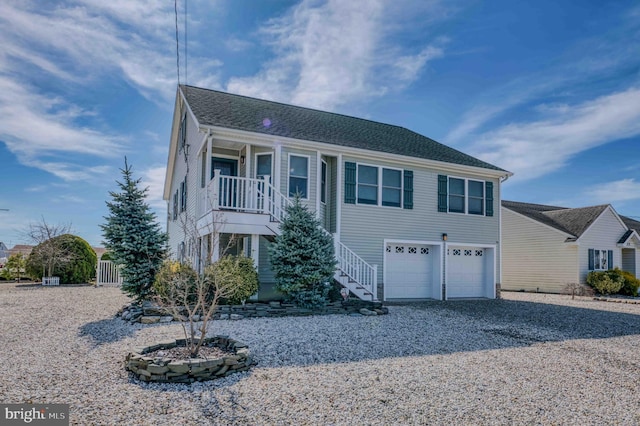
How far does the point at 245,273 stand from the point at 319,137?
17.4 feet

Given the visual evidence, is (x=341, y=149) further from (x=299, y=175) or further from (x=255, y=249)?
(x=255, y=249)

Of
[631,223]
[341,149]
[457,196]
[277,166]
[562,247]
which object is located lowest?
[562,247]

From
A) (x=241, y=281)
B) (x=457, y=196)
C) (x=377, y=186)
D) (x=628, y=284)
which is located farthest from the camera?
(x=628, y=284)

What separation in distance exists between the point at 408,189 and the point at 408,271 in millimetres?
2897

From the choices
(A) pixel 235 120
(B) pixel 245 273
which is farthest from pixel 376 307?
(A) pixel 235 120

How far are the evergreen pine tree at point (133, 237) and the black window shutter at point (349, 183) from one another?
18.6ft

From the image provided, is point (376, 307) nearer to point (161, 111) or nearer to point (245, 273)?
point (245, 273)

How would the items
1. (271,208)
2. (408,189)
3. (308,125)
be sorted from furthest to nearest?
(308,125) → (408,189) → (271,208)

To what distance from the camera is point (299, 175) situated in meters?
12.6

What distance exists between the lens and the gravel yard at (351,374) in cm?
418

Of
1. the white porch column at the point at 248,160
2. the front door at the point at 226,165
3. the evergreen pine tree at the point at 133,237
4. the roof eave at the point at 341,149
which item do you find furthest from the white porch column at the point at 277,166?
the evergreen pine tree at the point at 133,237

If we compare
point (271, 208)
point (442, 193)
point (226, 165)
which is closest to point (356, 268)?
point (271, 208)

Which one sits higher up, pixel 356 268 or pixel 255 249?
pixel 255 249

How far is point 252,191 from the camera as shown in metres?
11.1
